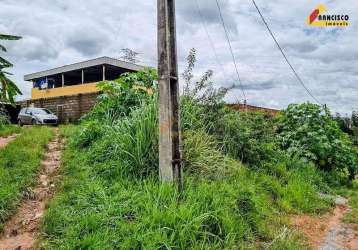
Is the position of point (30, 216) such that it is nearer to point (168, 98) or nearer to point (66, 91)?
point (168, 98)

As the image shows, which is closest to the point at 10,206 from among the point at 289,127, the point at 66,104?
the point at 289,127

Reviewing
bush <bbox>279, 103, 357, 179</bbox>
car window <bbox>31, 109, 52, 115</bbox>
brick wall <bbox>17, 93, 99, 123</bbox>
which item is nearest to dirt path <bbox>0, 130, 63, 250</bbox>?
bush <bbox>279, 103, 357, 179</bbox>

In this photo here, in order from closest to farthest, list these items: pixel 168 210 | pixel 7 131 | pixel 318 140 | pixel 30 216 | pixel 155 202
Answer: pixel 168 210, pixel 155 202, pixel 30 216, pixel 318 140, pixel 7 131

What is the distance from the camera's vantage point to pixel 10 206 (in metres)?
4.59

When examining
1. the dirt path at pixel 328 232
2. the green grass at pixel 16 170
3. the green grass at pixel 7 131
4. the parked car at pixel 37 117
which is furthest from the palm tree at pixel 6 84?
the parked car at pixel 37 117

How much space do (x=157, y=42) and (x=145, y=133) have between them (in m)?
1.46

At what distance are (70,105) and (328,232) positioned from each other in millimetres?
18360

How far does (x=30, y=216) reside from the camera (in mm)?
4547

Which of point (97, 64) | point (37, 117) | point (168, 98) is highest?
point (97, 64)

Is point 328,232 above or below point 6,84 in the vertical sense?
below

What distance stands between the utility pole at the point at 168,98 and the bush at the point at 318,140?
18.8ft

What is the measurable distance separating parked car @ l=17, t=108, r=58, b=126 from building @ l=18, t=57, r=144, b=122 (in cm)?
68

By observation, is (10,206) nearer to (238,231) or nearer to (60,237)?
(60,237)

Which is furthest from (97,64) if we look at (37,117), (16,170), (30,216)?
(30,216)
